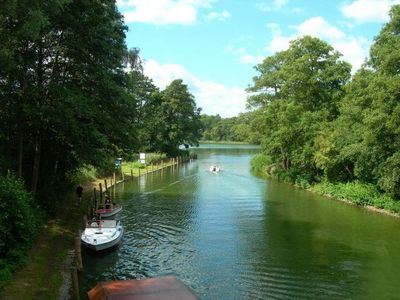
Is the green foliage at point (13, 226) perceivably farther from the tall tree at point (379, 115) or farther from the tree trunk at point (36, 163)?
the tall tree at point (379, 115)

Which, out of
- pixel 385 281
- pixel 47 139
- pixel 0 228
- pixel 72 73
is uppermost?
pixel 72 73

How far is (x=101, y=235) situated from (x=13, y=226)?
648cm

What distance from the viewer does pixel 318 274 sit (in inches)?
860

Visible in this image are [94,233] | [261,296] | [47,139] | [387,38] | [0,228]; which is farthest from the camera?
[387,38]

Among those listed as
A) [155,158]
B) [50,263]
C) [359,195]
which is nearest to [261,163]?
[155,158]

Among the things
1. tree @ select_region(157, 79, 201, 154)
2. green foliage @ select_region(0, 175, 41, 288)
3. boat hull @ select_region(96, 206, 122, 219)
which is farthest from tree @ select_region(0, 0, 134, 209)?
tree @ select_region(157, 79, 201, 154)

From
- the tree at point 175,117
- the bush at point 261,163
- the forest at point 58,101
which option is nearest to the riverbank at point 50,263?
the forest at point 58,101

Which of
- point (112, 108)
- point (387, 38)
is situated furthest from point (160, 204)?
point (387, 38)

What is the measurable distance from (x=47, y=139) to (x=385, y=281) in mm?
20928

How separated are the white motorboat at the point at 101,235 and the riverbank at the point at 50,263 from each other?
996 mm

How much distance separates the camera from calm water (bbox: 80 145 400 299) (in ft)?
66.6

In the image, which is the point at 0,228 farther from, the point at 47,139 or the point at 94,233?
the point at 47,139

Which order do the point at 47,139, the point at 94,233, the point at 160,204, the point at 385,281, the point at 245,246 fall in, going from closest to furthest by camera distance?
the point at 385,281
the point at 94,233
the point at 245,246
the point at 47,139
the point at 160,204

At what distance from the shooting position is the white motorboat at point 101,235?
2398 cm
